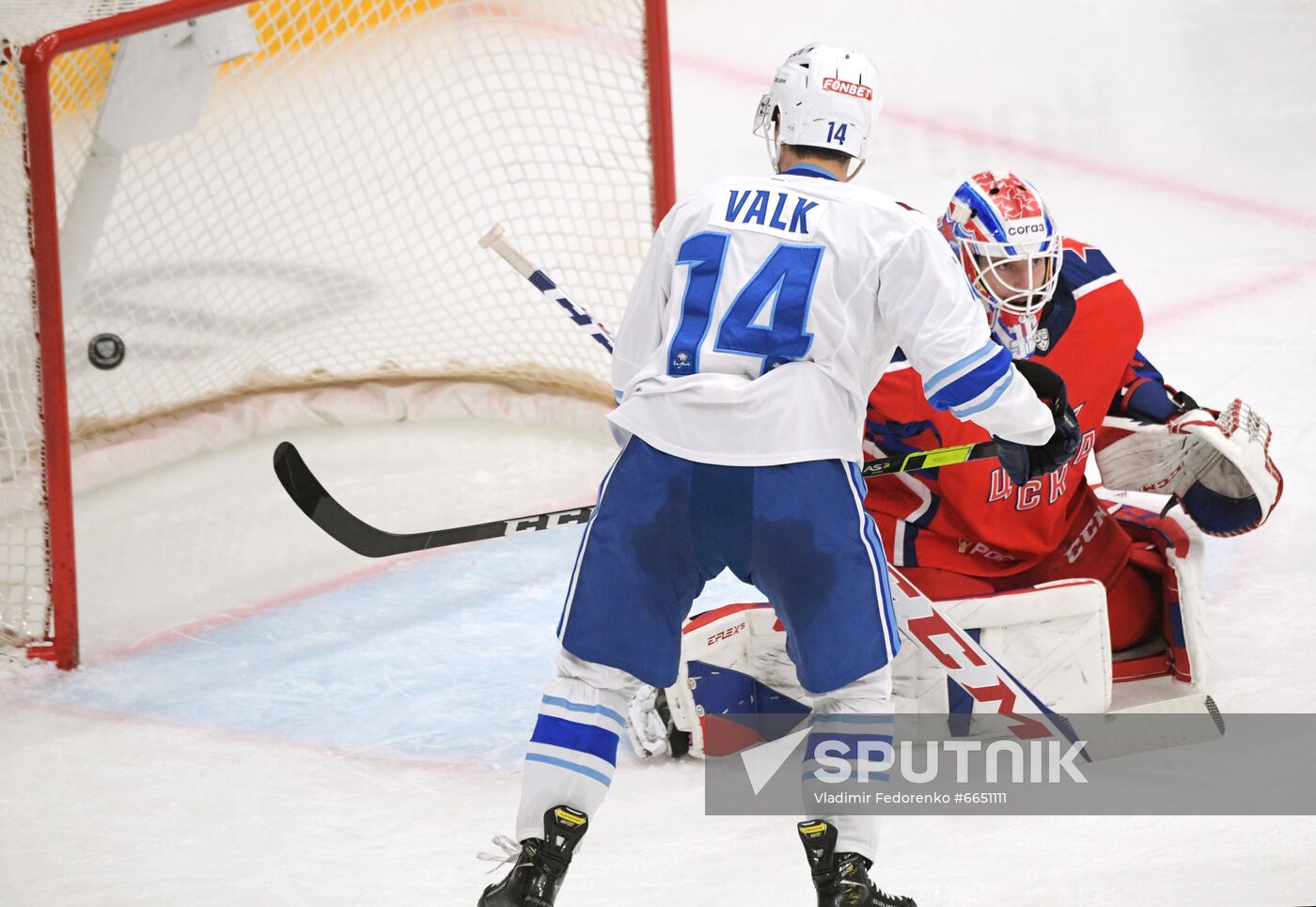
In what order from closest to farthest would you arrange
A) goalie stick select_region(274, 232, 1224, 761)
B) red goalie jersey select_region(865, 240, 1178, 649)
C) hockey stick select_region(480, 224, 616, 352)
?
goalie stick select_region(274, 232, 1224, 761) < red goalie jersey select_region(865, 240, 1178, 649) < hockey stick select_region(480, 224, 616, 352)

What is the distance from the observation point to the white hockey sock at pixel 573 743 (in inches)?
75.7

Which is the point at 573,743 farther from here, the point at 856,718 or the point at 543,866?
the point at 856,718

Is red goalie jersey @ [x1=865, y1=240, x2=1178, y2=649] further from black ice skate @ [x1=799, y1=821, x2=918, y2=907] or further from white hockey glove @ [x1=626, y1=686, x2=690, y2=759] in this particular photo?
black ice skate @ [x1=799, y1=821, x2=918, y2=907]

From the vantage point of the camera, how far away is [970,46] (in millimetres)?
5906

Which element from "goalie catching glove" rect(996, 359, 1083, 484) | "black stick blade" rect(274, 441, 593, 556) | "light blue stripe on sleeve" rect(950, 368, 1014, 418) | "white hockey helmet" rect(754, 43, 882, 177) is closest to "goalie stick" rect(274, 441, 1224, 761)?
"black stick blade" rect(274, 441, 593, 556)

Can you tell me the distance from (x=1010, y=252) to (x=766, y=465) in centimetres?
74

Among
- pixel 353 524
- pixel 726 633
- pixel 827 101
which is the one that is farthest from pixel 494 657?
pixel 827 101

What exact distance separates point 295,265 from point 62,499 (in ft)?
4.61

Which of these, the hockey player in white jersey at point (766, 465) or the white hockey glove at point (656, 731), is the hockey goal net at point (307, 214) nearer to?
the white hockey glove at point (656, 731)

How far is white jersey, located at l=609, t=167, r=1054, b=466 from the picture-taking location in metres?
1.90

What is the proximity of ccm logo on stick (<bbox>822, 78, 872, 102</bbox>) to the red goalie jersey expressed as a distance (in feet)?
2.01

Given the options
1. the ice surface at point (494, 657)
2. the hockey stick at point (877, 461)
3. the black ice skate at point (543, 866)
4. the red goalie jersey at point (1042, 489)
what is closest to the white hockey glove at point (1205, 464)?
the red goalie jersey at point (1042, 489)

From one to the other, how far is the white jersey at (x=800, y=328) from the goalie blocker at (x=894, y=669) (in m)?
0.58

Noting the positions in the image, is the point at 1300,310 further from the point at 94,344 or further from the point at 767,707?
the point at 94,344
